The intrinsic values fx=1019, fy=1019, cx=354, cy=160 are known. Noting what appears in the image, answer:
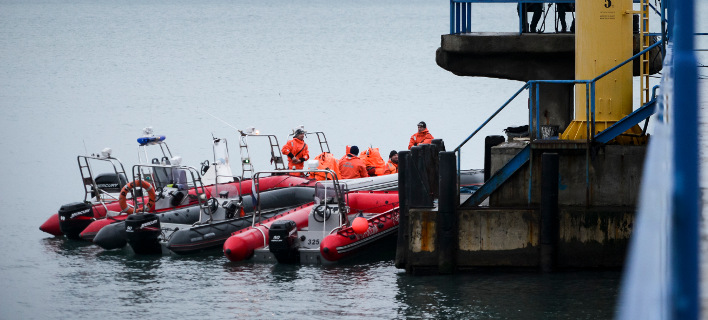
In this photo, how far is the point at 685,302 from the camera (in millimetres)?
1133

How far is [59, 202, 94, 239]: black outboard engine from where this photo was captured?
1864cm

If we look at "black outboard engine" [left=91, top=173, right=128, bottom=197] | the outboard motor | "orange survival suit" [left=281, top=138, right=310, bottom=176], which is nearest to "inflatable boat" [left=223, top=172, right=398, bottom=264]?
the outboard motor

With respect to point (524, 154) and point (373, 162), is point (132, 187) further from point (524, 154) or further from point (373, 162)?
→ point (524, 154)

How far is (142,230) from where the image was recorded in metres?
16.4

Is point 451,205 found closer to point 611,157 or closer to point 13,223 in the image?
point 611,157

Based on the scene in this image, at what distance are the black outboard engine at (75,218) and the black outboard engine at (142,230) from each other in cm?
242

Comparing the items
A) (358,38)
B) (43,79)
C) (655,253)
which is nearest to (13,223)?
(655,253)

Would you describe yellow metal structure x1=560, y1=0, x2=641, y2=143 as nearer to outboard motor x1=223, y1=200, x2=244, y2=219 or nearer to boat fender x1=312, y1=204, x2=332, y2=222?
boat fender x1=312, y1=204, x2=332, y2=222

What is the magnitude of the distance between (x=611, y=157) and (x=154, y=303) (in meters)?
6.16

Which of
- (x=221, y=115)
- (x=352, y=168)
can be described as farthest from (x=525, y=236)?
(x=221, y=115)

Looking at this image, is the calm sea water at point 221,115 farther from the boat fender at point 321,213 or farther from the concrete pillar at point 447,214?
the boat fender at point 321,213

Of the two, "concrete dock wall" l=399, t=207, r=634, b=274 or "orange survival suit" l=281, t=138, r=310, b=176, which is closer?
"concrete dock wall" l=399, t=207, r=634, b=274

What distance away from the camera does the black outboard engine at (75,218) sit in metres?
18.6

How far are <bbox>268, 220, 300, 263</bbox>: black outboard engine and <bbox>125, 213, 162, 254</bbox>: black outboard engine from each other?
8.13ft
